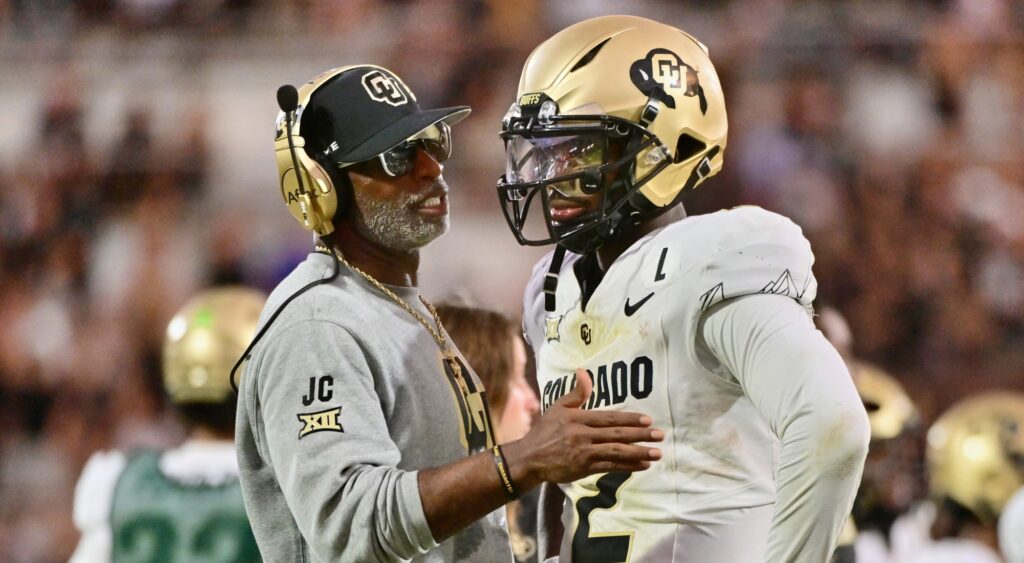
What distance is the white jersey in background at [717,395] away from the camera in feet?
5.66

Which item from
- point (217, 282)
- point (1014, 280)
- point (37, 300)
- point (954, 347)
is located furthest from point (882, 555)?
point (37, 300)

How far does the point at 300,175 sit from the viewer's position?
2357 millimetres

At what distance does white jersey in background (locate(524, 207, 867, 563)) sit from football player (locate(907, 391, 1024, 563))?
1.87 metres

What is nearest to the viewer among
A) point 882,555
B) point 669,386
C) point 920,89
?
point 669,386

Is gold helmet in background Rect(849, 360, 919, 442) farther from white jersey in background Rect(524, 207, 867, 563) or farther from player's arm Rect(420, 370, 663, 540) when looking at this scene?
player's arm Rect(420, 370, 663, 540)

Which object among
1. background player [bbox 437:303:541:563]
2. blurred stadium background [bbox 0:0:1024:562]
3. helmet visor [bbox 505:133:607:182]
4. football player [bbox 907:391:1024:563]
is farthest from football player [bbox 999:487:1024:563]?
blurred stadium background [bbox 0:0:1024:562]

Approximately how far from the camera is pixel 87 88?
695cm

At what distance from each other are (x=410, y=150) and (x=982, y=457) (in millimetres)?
2194

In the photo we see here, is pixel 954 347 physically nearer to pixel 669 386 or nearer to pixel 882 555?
pixel 882 555

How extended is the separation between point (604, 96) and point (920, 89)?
4762mm

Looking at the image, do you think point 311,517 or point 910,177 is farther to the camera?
point 910,177

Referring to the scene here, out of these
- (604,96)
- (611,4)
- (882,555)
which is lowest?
(882,555)

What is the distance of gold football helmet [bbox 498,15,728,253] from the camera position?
213 cm

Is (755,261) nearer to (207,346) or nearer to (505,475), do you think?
(505,475)
